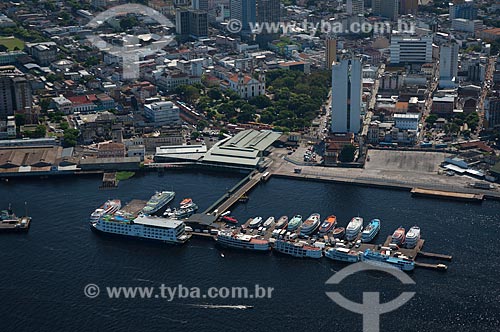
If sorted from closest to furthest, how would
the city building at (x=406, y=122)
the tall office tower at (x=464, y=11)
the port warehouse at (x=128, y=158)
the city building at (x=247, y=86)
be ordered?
the port warehouse at (x=128, y=158)
the city building at (x=406, y=122)
the city building at (x=247, y=86)
the tall office tower at (x=464, y=11)

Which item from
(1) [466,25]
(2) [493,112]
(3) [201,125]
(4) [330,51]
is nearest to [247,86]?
(3) [201,125]

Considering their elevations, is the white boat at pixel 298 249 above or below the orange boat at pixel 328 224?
below

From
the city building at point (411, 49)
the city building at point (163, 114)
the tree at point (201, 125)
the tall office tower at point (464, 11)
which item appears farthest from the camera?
the tall office tower at point (464, 11)

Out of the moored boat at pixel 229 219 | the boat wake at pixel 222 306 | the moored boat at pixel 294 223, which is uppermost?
the moored boat at pixel 294 223

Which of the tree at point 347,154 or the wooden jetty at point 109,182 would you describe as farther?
the tree at point 347,154

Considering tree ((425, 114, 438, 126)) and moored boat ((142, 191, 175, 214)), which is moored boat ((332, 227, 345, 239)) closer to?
moored boat ((142, 191, 175, 214))

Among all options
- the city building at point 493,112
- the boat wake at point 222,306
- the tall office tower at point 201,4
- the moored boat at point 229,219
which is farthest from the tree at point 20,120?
the tall office tower at point 201,4

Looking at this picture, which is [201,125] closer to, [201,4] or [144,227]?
[144,227]

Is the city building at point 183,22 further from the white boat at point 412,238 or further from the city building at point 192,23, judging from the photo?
the white boat at point 412,238
